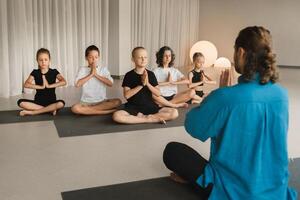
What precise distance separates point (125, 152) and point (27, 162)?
0.68 meters

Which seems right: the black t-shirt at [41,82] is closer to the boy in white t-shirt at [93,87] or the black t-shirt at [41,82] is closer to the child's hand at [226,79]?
the boy in white t-shirt at [93,87]

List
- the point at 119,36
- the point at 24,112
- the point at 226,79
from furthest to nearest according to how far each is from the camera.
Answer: the point at 119,36
the point at 24,112
the point at 226,79

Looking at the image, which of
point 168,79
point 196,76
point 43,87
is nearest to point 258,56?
point 168,79

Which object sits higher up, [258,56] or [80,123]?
[258,56]

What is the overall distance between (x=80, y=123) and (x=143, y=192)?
156 cm

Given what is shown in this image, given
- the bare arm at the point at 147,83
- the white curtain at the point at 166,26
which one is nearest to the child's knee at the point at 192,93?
the bare arm at the point at 147,83

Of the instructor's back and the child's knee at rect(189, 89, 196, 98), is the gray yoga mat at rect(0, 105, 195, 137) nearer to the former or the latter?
the child's knee at rect(189, 89, 196, 98)

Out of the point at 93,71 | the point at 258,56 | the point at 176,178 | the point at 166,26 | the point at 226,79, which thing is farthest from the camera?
the point at 166,26

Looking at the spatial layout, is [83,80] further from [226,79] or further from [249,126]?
[249,126]

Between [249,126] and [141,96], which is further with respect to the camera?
[141,96]

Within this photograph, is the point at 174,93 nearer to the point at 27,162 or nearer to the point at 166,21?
the point at 27,162

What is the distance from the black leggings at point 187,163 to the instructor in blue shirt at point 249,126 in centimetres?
11

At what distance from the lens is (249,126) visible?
162 centimetres

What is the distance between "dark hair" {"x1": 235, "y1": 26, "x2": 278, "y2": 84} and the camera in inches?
61.2
